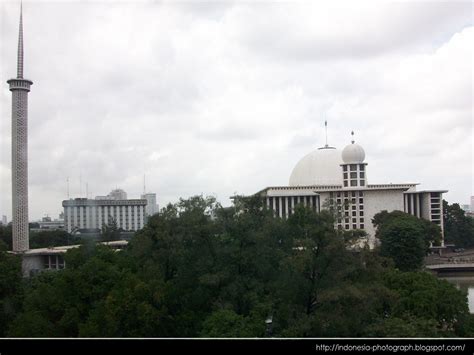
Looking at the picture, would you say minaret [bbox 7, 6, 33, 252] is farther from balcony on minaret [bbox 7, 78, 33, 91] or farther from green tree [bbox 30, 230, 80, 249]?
green tree [bbox 30, 230, 80, 249]

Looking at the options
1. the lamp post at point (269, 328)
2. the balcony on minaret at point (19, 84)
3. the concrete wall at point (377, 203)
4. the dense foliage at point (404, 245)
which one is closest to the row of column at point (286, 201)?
the concrete wall at point (377, 203)

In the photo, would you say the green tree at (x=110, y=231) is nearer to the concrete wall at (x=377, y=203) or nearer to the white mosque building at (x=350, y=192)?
the white mosque building at (x=350, y=192)

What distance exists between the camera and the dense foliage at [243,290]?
5559 millimetres

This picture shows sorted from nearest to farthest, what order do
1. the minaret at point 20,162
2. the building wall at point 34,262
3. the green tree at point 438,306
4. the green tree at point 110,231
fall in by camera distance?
the green tree at point 438,306
the minaret at point 20,162
the building wall at point 34,262
the green tree at point 110,231

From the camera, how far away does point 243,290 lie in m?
6.47

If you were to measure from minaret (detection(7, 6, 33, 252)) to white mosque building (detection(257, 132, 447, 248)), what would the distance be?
9893mm

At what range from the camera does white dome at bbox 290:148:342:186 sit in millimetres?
26859

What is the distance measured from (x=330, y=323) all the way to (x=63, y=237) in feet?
59.6

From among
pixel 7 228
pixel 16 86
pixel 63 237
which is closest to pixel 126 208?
pixel 63 237

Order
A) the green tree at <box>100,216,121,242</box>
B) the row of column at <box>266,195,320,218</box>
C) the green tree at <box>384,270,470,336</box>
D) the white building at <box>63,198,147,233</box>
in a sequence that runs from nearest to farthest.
A: the green tree at <box>384,270,470,336</box> < the white building at <box>63,198,147,233</box> < the green tree at <box>100,216,121,242</box> < the row of column at <box>266,195,320,218</box>

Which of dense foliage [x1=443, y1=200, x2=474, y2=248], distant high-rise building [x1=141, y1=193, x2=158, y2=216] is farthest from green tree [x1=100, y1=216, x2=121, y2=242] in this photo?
dense foliage [x1=443, y1=200, x2=474, y2=248]

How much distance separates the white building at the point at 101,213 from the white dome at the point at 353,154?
31.6 feet
